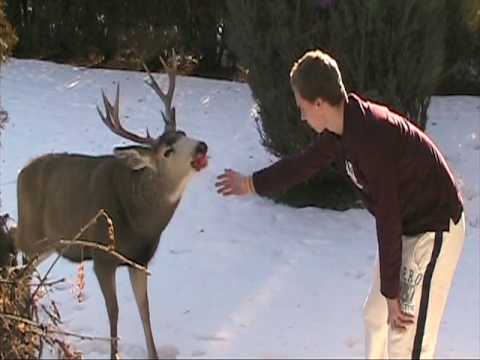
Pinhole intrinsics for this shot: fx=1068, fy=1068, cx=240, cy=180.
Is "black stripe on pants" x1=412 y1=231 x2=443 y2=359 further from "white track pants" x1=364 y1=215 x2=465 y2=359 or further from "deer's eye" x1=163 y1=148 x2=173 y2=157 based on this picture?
"deer's eye" x1=163 y1=148 x2=173 y2=157

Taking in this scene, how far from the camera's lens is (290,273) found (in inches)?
267

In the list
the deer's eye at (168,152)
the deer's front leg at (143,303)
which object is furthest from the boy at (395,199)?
the deer's front leg at (143,303)

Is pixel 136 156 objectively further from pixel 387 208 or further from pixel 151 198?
pixel 387 208

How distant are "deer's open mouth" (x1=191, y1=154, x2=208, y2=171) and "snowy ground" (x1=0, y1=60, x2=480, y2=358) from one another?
1003mm

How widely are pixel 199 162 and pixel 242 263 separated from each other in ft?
5.53

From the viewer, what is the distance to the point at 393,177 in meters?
4.10

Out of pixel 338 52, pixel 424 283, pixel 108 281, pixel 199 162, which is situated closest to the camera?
pixel 424 283

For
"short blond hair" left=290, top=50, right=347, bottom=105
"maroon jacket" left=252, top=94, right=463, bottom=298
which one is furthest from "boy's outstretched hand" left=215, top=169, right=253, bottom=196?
"short blond hair" left=290, top=50, right=347, bottom=105

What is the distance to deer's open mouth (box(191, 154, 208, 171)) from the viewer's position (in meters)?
5.39

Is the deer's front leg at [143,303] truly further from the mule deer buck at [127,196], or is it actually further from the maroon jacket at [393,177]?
the maroon jacket at [393,177]

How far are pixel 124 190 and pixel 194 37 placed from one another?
7.82 metres

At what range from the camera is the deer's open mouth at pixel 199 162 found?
5391 millimetres

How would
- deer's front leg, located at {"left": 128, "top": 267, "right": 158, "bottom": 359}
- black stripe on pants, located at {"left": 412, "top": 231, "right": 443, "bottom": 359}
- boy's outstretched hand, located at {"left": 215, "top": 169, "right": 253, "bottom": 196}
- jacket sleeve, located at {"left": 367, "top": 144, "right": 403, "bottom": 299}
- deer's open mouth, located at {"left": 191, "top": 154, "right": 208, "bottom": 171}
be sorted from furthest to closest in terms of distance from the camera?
deer's front leg, located at {"left": 128, "top": 267, "right": 158, "bottom": 359} → deer's open mouth, located at {"left": 191, "top": 154, "right": 208, "bottom": 171} → boy's outstretched hand, located at {"left": 215, "top": 169, "right": 253, "bottom": 196} → black stripe on pants, located at {"left": 412, "top": 231, "right": 443, "bottom": 359} → jacket sleeve, located at {"left": 367, "top": 144, "right": 403, "bottom": 299}

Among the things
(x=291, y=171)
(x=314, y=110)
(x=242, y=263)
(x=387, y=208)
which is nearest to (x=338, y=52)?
(x=242, y=263)
